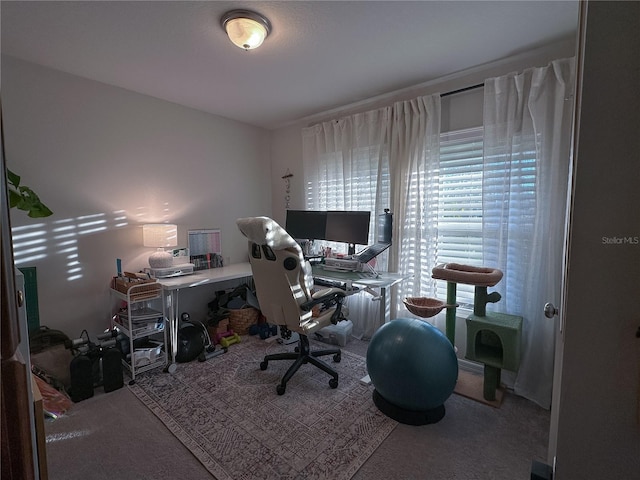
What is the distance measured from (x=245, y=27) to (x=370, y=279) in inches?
74.6

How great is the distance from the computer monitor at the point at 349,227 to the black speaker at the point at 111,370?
1980 millimetres

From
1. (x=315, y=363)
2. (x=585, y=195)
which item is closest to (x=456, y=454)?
(x=315, y=363)

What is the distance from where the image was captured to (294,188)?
363 centimetres

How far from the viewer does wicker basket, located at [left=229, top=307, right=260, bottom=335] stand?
3.09 meters

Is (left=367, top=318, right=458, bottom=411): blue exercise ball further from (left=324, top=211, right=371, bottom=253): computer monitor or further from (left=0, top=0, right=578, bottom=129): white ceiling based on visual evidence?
(left=0, top=0, right=578, bottom=129): white ceiling

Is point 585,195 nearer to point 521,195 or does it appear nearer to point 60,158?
point 521,195

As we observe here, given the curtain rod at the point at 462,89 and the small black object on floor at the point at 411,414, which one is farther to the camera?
the curtain rod at the point at 462,89

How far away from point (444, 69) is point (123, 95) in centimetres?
275

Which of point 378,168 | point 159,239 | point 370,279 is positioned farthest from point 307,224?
point 159,239

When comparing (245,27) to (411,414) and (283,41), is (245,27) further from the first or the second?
(411,414)

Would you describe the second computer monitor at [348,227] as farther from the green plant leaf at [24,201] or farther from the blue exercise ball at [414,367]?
the green plant leaf at [24,201]

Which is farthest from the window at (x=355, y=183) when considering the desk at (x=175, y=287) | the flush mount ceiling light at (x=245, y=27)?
the flush mount ceiling light at (x=245, y=27)

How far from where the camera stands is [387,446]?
5.24 feet

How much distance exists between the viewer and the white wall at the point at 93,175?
2.16m
